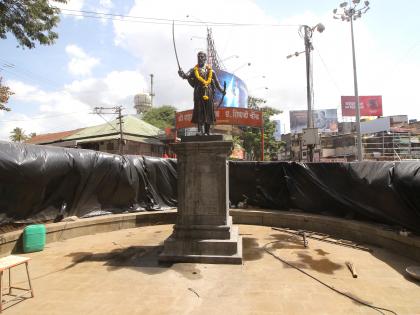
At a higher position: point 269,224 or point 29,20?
point 29,20

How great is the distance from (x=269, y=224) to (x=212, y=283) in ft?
17.4

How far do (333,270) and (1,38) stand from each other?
12.4 m

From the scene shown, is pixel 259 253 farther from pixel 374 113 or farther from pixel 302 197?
pixel 374 113

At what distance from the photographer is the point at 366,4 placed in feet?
66.1

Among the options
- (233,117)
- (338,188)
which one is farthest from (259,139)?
(338,188)

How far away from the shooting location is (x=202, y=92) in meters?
7.49

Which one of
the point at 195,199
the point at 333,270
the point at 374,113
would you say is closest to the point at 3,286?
the point at 195,199

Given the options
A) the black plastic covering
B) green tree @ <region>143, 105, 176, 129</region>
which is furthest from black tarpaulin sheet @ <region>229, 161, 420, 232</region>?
green tree @ <region>143, 105, 176, 129</region>

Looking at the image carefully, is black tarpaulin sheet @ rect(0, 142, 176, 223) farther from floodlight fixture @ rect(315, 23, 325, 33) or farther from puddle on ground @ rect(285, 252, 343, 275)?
floodlight fixture @ rect(315, 23, 325, 33)

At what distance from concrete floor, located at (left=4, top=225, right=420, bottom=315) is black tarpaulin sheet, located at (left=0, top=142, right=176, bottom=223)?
1.36 m

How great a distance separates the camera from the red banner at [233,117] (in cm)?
2364

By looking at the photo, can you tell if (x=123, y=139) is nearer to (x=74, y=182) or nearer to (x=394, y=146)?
(x=74, y=182)

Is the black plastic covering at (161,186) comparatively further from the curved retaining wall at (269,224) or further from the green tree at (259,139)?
the green tree at (259,139)

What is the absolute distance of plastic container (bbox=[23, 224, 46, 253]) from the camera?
23.6 feet
